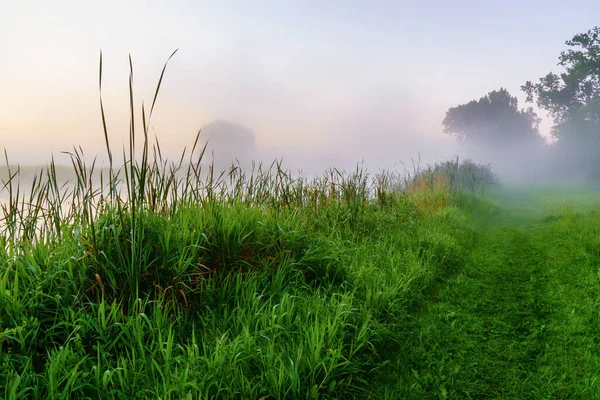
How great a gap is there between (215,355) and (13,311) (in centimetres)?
129

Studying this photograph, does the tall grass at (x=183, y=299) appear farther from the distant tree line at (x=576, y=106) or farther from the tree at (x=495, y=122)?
the tree at (x=495, y=122)

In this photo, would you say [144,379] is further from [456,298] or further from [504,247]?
[504,247]

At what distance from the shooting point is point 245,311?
2.78 meters

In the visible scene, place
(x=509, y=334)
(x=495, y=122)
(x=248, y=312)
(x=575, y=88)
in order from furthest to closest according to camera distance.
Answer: (x=495, y=122), (x=575, y=88), (x=509, y=334), (x=248, y=312)

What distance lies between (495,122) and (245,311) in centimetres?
5205

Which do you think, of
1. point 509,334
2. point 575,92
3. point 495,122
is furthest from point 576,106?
point 509,334

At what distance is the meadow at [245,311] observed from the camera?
2086 mm

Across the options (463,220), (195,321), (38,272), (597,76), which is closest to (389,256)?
(195,321)

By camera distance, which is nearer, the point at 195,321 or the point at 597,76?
the point at 195,321

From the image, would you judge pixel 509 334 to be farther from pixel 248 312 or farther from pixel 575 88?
pixel 575 88

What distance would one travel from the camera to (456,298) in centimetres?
390

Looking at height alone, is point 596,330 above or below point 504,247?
below

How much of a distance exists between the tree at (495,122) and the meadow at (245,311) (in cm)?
4804

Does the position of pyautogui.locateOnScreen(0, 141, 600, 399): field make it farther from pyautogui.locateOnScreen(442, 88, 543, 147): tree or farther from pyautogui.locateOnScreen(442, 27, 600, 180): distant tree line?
pyautogui.locateOnScreen(442, 88, 543, 147): tree
